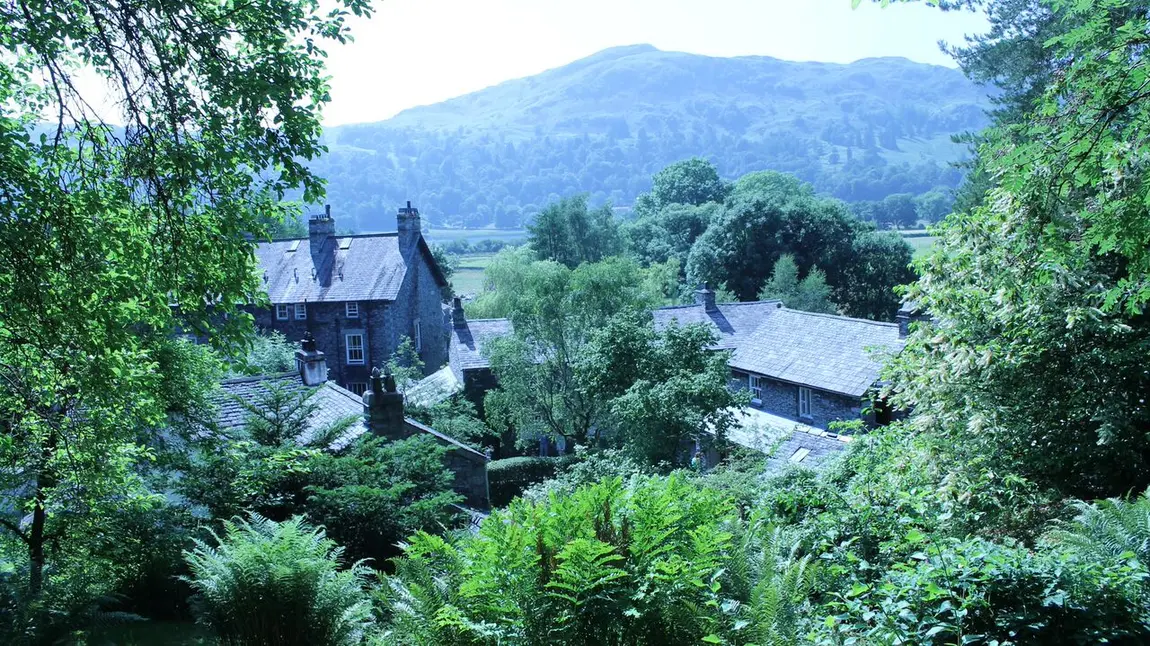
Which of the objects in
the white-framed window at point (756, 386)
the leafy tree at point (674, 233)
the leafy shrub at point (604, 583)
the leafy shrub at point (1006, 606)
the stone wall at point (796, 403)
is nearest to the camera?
the leafy shrub at point (1006, 606)

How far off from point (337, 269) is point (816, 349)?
24.9 metres

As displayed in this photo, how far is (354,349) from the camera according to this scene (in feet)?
142

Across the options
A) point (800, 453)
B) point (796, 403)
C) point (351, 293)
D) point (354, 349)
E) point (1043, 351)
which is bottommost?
point (796, 403)

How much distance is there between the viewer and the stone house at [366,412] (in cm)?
1656

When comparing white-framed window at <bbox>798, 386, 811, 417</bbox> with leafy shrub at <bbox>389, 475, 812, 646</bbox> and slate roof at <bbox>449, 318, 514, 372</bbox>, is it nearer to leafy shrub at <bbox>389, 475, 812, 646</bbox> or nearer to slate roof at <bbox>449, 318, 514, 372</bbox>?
slate roof at <bbox>449, 318, 514, 372</bbox>

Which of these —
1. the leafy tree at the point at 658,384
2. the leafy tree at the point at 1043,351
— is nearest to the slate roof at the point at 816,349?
the leafy tree at the point at 658,384

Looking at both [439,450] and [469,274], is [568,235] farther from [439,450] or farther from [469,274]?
[439,450]

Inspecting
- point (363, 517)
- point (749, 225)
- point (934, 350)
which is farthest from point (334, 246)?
point (934, 350)

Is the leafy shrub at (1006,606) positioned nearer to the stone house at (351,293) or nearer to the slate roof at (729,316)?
the slate roof at (729,316)

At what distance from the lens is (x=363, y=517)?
473 inches

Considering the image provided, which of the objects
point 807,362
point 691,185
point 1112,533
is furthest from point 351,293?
point 691,185

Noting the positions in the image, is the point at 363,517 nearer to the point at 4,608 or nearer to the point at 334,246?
the point at 4,608

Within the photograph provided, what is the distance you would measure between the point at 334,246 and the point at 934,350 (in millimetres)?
38230

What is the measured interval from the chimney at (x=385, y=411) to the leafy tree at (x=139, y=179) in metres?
8.69
